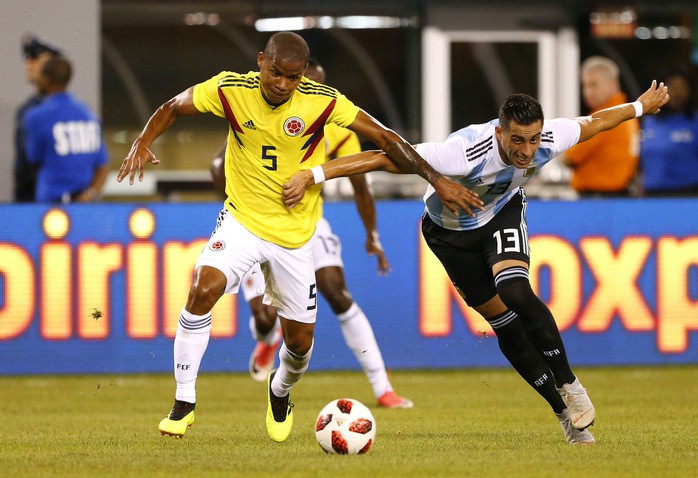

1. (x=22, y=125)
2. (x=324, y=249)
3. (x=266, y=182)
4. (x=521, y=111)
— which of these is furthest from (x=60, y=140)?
(x=521, y=111)

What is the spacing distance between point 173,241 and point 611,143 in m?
4.03

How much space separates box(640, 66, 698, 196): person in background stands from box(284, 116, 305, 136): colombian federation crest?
660 cm

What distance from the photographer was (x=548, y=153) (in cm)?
768

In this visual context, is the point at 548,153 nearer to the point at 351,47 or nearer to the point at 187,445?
the point at 187,445

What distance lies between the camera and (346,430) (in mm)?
7074

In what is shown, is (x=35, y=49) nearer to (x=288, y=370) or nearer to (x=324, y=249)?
(x=324, y=249)

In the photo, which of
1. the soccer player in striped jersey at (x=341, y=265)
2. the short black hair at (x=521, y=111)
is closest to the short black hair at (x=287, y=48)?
the short black hair at (x=521, y=111)

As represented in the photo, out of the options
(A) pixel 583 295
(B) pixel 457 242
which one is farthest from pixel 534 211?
(B) pixel 457 242

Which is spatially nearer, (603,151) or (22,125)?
(22,125)

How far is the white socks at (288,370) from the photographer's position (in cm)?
791

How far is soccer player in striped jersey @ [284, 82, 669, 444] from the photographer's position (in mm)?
7344

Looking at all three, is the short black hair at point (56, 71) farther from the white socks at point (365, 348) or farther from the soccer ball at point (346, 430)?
the soccer ball at point (346, 430)

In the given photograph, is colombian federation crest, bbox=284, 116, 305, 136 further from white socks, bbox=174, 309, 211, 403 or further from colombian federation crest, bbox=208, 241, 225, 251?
white socks, bbox=174, 309, 211, 403

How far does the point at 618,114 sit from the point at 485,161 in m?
0.96
